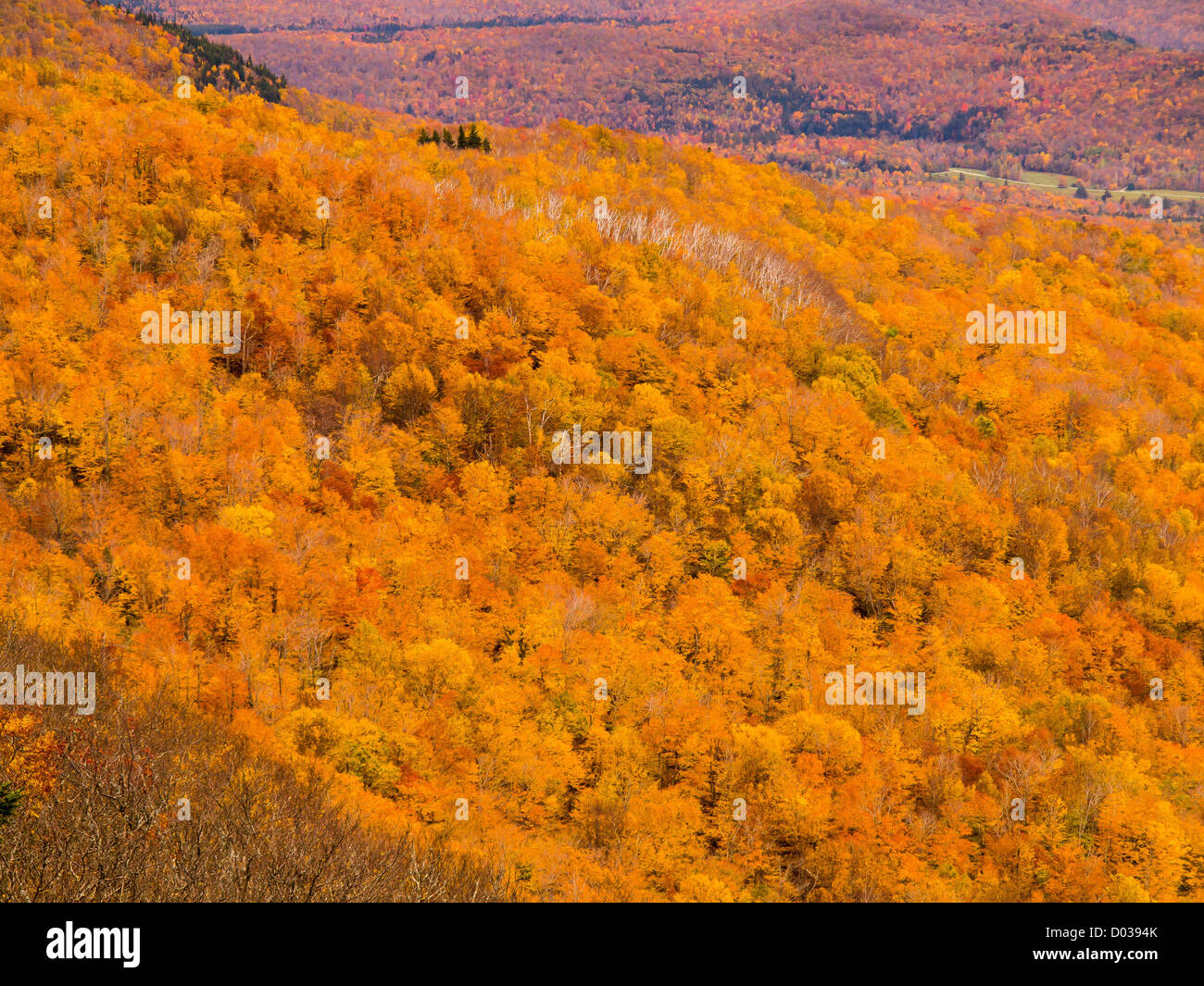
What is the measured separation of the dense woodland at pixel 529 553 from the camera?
182ft

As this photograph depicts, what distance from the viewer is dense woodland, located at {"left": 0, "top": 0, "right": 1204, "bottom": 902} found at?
55.5m

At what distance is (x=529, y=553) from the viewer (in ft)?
277
